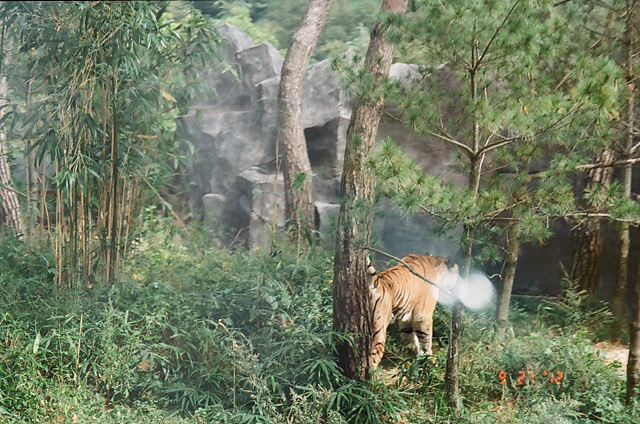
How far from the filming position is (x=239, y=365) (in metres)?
3.38

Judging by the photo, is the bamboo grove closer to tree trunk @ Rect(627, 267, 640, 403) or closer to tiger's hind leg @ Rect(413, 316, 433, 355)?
tiger's hind leg @ Rect(413, 316, 433, 355)

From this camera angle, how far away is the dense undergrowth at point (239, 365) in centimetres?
324

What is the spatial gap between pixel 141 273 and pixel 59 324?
89 centimetres

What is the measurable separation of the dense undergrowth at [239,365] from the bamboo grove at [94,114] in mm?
333

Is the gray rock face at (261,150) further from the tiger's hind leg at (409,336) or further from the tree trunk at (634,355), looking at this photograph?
the tree trunk at (634,355)

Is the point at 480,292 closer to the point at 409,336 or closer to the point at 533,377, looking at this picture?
the point at 409,336

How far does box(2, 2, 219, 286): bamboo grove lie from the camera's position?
3.79 meters

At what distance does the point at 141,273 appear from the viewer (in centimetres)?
446

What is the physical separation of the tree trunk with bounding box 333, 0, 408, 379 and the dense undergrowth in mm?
120

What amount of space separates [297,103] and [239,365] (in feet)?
9.60

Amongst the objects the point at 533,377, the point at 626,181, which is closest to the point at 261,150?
the point at 626,181

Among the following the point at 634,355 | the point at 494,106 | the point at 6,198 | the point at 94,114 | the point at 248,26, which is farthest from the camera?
the point at 248,26

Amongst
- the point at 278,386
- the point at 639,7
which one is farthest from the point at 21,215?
the point at 639,7

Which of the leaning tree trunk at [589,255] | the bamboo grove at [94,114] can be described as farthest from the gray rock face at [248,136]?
the leaning tree trunk at [589,255]
